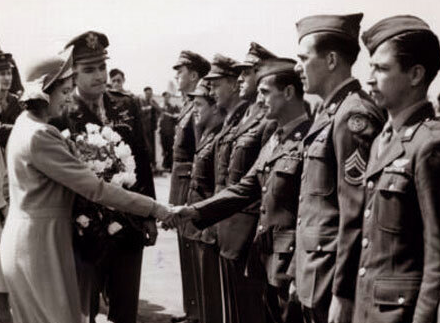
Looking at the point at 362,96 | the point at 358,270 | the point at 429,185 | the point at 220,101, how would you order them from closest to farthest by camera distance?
the point at 429,185 → the point at 358,270 → the point at 362,96 → the point at 220,101

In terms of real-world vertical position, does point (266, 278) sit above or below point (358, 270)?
below

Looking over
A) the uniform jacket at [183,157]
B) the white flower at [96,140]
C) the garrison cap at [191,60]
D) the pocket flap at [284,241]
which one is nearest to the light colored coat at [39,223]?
the white flower at [96,140]

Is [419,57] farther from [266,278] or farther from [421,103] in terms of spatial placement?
[266,278]

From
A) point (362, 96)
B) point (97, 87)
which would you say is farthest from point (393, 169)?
point (97, 87)

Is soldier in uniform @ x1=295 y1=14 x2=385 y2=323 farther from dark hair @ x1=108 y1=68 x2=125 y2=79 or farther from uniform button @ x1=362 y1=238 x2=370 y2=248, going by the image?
dark hair @ x1=108 y1=68 x2=125 y2=79

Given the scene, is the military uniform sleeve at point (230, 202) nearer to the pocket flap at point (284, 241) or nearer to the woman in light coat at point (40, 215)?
the pocket flap at point (284, 241)

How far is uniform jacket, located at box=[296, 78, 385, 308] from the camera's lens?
130 inches

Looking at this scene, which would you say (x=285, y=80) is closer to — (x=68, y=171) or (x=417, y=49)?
(x=68, y=171)

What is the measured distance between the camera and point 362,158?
11.0 ft

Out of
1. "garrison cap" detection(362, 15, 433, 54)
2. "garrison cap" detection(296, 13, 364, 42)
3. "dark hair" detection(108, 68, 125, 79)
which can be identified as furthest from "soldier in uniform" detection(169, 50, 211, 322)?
"dark hair" detection(108, 68, 125, 79)

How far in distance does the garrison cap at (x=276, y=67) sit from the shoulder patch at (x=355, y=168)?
143 centimetres

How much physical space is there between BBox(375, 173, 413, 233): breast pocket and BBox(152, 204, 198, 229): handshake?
→ 209 cm

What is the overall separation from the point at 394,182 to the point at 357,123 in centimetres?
56

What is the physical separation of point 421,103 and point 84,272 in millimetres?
2906
